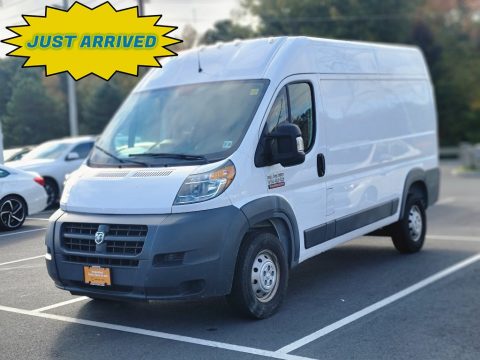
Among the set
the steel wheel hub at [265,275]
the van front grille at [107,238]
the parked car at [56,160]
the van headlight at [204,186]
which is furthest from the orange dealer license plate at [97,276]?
the parked car at [56,160]

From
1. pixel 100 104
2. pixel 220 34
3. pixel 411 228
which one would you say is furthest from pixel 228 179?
pixel 100 104

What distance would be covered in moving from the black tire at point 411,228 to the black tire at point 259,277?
11.0 ft

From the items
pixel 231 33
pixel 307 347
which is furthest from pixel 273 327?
pixel 231 33

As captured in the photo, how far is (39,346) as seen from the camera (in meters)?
5.38

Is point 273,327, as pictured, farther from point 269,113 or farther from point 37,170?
point 37,170

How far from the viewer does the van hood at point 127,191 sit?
5551mm

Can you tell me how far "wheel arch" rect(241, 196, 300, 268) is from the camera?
583cm

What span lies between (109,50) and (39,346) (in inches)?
128

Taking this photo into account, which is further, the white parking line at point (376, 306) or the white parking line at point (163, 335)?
the white parking line at point (376, 306)

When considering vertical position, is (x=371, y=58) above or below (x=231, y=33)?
below

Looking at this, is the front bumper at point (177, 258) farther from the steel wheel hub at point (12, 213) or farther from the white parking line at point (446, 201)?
the white parking line at point (446, 201)

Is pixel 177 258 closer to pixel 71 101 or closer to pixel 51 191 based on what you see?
pixel 71 101

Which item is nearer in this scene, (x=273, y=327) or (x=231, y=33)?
(x=273, y=327)

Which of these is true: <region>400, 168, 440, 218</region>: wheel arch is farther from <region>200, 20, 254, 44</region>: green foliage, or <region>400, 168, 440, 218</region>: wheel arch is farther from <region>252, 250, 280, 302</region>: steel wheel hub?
<region>200, 20, 254, 44</region>: green foliage
